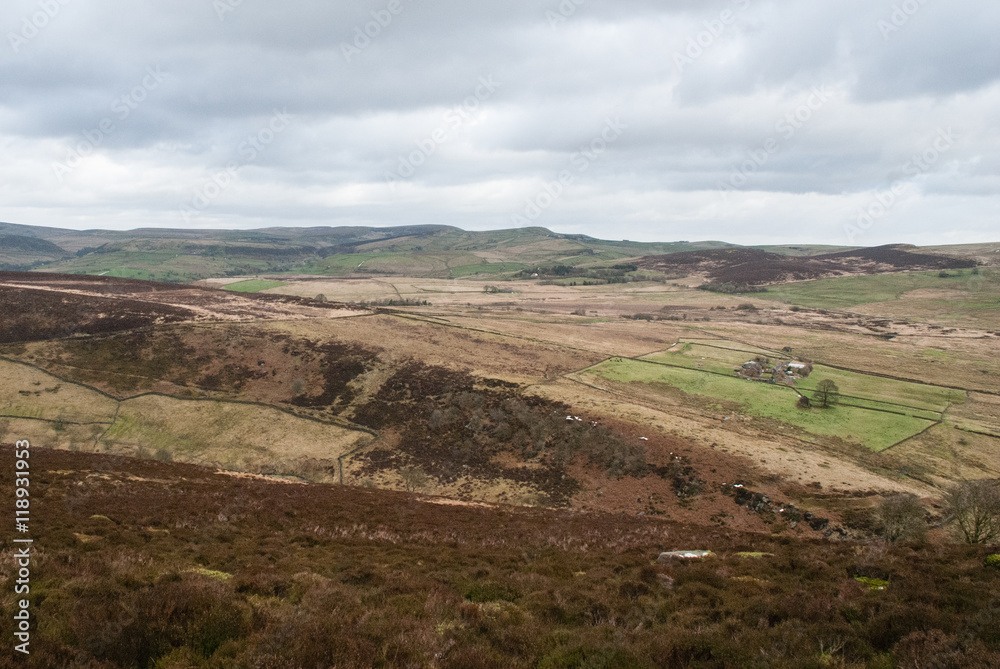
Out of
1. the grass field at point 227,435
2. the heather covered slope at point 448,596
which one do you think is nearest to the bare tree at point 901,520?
the heather covered slope at point 448,596

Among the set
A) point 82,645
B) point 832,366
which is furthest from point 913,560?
point 832,366

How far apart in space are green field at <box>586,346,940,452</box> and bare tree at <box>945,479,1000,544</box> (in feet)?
74.7

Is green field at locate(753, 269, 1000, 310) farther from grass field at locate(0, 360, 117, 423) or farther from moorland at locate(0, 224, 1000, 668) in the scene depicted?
grass field at locate(0, 360, 117, 423)

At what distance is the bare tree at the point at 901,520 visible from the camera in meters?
29.5

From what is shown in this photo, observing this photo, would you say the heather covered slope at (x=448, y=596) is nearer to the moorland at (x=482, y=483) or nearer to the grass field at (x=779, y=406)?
the moorland at (x=482, y=483)

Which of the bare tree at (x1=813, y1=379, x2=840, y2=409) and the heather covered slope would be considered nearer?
the heather covered slope

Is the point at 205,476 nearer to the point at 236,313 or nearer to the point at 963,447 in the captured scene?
the point at 236,313

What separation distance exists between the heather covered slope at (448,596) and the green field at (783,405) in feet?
128

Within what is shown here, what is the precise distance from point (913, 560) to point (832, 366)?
8155cm

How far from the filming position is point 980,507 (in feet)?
87.9

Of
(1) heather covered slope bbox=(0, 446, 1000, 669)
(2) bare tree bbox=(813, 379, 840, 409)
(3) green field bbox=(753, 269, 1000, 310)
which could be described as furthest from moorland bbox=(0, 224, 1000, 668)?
(3) green field bbox=(753, 269, 1000, 310)

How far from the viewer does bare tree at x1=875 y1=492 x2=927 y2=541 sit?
29.5m

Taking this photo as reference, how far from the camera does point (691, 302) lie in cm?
17675

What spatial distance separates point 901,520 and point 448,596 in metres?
33.9
